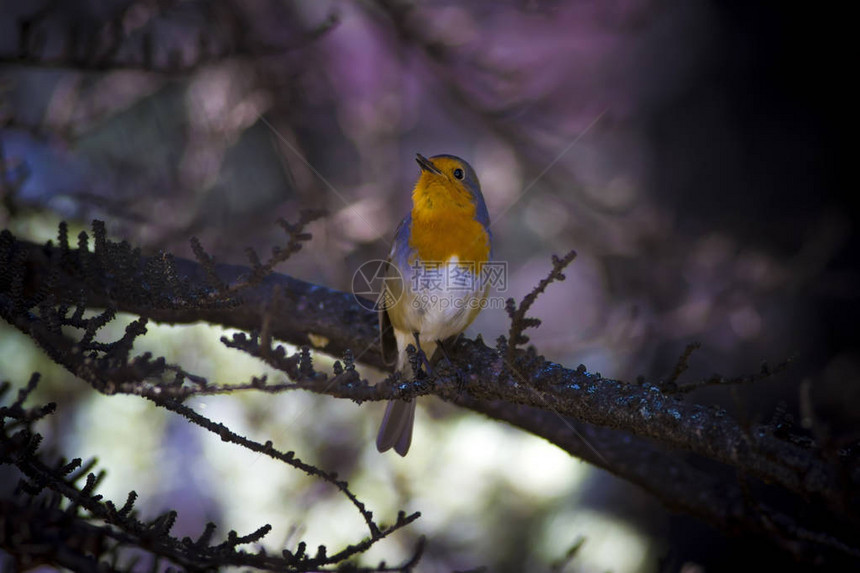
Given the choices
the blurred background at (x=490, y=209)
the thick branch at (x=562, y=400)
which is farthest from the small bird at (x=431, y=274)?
the blurred background at (x=490, y=209)

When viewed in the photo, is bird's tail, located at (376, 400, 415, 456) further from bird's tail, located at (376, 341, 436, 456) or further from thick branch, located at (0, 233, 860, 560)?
thick branch, located at (0, 233, 860, 560)

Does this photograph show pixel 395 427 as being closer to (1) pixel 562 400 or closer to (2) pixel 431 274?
(2) pixel 431 274

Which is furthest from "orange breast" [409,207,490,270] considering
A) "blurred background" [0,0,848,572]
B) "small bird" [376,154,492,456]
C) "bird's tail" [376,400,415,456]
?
"blurred background" [0,0,848,572]

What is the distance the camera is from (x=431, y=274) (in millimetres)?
3246

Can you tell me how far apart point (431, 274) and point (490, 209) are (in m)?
2.69

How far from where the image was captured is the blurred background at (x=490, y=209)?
3.78 metres

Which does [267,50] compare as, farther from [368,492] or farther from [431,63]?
[368,492]

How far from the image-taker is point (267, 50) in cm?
342

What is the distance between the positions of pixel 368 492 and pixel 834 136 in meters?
3.78

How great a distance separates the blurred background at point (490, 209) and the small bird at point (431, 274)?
30.0 inches

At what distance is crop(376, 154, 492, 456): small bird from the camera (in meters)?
3.25

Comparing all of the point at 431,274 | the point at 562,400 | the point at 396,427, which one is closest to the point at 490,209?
the point at 431,274

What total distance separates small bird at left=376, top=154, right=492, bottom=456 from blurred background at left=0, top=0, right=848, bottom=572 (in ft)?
2.50

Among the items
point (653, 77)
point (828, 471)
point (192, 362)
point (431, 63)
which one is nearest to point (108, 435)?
point (192, 362)
